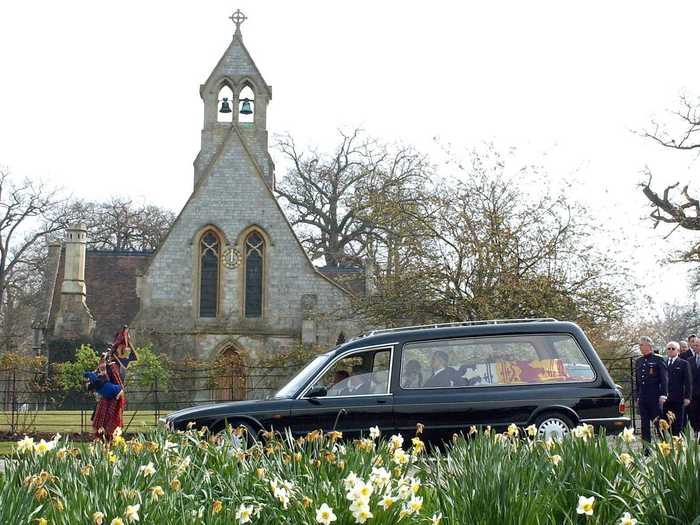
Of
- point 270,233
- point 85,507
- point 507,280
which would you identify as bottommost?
point 85,507

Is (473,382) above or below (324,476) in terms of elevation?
above

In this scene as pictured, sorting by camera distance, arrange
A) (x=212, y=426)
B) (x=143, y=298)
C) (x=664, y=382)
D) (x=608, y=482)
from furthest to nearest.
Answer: (x=143, y=298), (x=664, y=382), (x=212, y=426), (x=608, y=482)

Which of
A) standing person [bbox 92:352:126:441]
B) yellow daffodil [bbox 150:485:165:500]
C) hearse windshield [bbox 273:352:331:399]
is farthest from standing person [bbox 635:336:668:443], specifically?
yellow daffodil [bbox 150:485:165:500]

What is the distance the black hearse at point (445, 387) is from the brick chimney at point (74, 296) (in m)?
27.1

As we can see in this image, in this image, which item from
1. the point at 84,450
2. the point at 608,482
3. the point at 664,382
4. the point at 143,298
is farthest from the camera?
the point at 143,298

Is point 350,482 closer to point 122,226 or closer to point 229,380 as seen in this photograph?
point 229,380

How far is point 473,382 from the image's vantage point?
11.9m

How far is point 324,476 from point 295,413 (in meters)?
5.48

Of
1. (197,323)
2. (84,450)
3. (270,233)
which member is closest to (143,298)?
(197,323)

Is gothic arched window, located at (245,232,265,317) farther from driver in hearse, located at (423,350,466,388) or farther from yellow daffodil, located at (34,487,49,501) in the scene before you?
yellow daffodil, located at (34,487,49,501)

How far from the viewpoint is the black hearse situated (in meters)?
11.4

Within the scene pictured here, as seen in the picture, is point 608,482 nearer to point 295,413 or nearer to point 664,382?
point 295,413

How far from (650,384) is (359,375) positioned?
16.6 ft

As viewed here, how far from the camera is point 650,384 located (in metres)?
14.1
